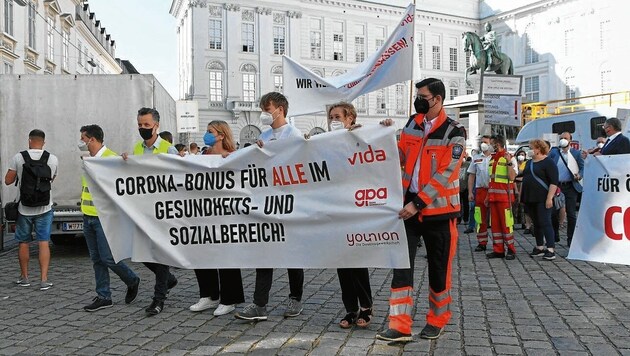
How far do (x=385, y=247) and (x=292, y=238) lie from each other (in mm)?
860

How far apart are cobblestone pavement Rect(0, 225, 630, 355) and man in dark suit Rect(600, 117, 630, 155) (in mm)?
1790

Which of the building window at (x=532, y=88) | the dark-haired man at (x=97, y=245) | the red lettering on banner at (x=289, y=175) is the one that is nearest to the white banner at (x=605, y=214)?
the red lettering on banner at (x=289, y=175)

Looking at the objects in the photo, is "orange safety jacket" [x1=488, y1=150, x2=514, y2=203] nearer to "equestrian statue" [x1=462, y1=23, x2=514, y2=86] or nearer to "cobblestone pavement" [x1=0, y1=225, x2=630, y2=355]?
"cobblestone pavement" [x1=0, y1=225, x2=630, y2=355]

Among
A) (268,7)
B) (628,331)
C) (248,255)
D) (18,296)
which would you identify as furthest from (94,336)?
(268,7)

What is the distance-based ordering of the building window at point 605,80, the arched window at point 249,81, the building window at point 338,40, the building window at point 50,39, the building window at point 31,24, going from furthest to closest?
1. the building window at point 338,40
2. the arched window at point 249,81
3. the building window at point 605,80
4. the building window at point 50,39
5. the building window at point 31,24

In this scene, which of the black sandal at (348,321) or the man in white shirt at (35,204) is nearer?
Answer: the black sandal at (348,321)

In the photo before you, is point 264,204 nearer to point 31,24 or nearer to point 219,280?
point 219,280

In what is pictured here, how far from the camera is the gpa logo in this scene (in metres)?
4.95

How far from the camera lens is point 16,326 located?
18.1ft

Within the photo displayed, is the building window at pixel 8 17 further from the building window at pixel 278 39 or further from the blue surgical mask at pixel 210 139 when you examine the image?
the building window at pixel 278 39

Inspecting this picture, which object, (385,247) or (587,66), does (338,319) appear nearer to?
(385,247)

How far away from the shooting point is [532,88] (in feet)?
198

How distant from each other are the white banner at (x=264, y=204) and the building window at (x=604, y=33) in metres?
54.3

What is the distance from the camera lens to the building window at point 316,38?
5950 cm
